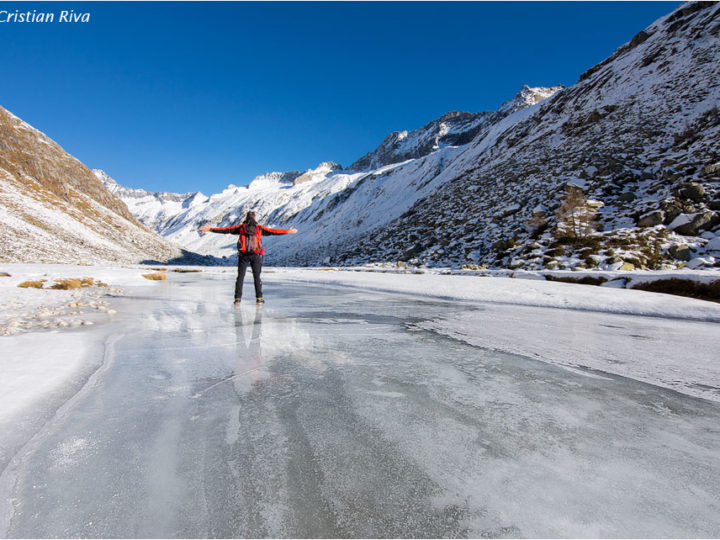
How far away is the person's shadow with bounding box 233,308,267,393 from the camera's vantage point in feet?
9.09

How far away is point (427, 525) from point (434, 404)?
43.2 inches

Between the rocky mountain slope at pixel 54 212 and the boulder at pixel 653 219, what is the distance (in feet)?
159

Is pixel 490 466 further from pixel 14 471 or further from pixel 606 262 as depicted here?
pixel 606 262

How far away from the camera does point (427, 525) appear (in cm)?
129

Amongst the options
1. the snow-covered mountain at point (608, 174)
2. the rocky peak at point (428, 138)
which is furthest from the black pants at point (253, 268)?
the rocky peak at point (428, 138)

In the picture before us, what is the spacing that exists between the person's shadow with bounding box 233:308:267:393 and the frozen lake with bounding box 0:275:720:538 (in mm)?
34

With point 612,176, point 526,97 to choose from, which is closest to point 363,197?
point 526,97

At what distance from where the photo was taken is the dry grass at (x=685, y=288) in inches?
297

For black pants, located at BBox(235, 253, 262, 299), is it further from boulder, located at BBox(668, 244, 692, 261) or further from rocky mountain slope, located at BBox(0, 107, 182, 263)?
rocky mountain slope, located at BBox(0, 107, 182, 263)

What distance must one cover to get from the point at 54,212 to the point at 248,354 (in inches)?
2335

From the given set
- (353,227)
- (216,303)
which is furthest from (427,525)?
(353,227)

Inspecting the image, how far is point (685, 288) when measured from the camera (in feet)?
26.6

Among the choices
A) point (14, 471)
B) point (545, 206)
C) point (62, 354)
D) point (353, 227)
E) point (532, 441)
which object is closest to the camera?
point (14, 471)

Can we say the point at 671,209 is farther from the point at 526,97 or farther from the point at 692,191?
the point at 526,97
